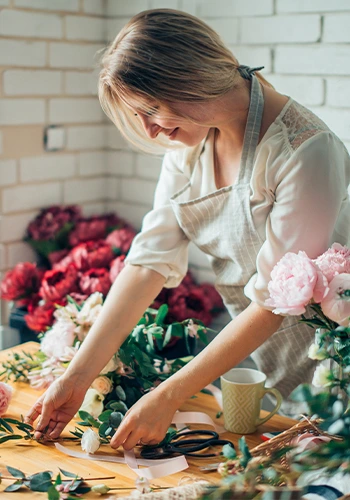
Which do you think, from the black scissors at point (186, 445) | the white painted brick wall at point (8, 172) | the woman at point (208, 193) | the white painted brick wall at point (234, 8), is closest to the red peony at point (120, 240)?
the white painted brick wall at point (8, 172)

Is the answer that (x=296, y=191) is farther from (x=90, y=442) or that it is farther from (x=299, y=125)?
(x=90, y=442)

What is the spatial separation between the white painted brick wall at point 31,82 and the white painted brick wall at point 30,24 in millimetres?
117

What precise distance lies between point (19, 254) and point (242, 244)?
3.56 ft

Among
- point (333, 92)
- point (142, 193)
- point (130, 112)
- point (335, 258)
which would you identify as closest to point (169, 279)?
point (130, 112)

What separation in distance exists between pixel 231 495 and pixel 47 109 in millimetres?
1745

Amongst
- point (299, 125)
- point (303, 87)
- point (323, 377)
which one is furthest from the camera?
point (303, 87)

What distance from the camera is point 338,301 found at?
969mm

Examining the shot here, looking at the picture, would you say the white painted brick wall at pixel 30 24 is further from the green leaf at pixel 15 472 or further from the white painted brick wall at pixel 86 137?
the green leaf at pixel 15 472

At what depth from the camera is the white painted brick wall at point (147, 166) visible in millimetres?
2371

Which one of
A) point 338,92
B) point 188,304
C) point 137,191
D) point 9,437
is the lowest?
point 188,304

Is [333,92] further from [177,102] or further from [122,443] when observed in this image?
[122,443]

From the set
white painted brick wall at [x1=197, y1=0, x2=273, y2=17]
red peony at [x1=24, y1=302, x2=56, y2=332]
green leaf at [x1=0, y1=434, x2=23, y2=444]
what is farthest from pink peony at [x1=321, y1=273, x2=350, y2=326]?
white painted brick wall at [x1=197, y1=0, x2=273, y2=17]

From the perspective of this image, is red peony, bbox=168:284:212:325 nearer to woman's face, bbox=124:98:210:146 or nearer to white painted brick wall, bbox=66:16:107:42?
woman's face, bbox=124:98:210:146

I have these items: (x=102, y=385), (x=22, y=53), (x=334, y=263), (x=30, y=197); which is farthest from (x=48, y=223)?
(x=334, y=263)
